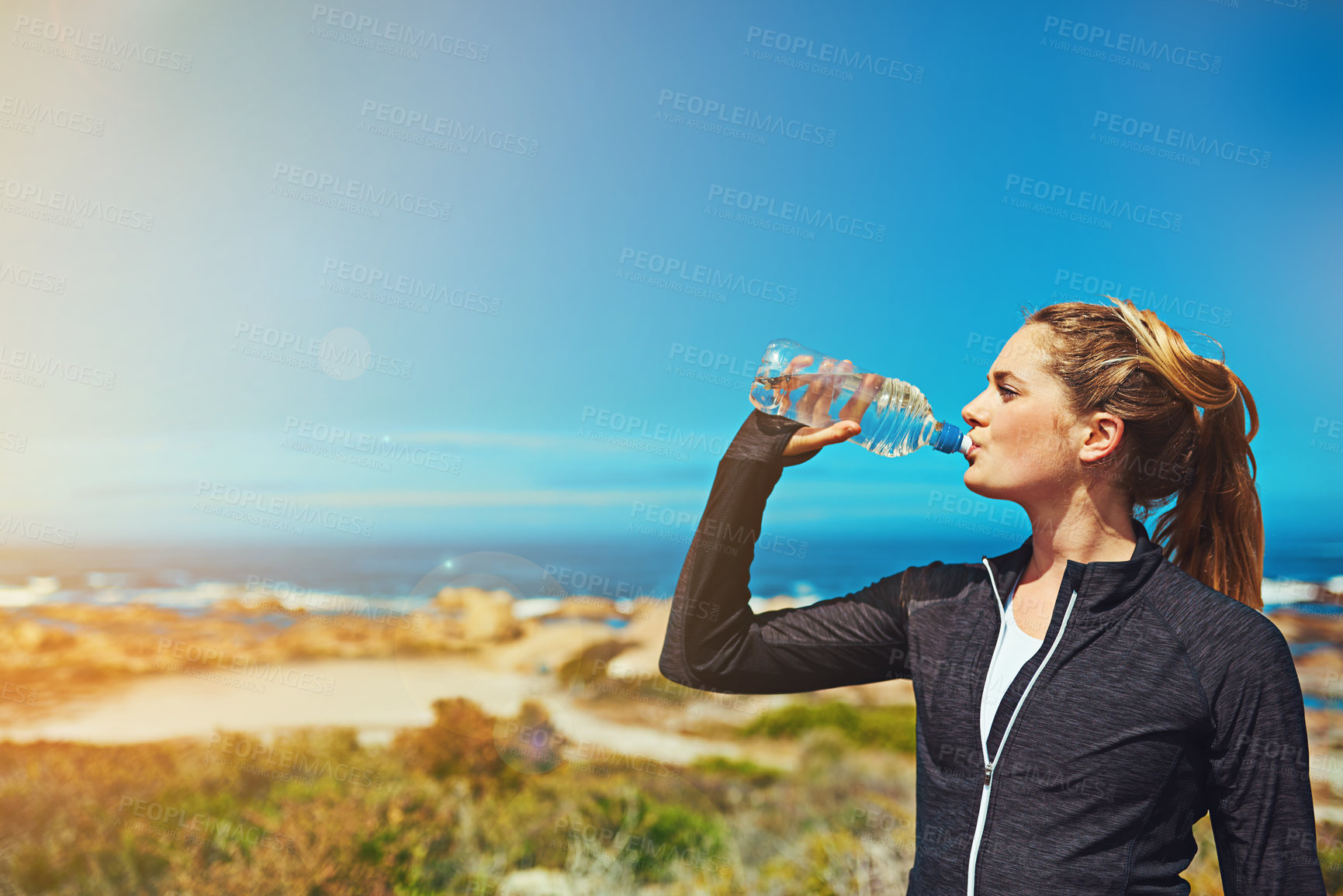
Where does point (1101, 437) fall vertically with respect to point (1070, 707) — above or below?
above

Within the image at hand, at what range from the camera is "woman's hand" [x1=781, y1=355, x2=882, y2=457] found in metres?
1.62

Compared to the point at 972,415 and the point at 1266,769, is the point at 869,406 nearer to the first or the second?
the point at 972,415

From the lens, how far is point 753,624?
1.64 metres

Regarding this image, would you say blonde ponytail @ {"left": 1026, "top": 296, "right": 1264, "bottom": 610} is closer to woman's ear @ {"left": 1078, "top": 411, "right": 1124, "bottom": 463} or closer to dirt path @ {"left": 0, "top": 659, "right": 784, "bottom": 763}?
woman's ear @ {"left": 1078, "top": 411, "right": 1124, "bottom": 463}

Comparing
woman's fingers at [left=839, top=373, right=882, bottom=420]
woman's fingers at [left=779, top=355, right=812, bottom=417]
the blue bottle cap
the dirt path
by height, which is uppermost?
woman's fingers at [left=839, top=373, right=882, bottom=420]

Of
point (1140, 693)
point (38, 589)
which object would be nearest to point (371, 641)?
point (38, 589)

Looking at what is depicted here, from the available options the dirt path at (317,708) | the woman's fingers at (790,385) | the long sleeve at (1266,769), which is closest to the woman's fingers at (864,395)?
the woman's fingers at (790,385)

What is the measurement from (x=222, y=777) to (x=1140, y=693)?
18.6 ft

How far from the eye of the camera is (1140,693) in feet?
4.33

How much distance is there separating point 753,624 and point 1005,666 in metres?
0.49

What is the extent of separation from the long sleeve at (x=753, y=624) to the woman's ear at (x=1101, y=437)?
46 centimetres

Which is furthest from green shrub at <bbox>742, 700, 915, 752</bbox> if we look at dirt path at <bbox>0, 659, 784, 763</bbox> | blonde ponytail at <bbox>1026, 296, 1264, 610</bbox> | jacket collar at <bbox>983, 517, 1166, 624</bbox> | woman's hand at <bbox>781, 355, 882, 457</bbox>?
jacket collar at <bbox>983, 517, 1166, 624</bbox>

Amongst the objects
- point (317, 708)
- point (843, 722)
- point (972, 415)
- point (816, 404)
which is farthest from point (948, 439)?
point (317, 708)

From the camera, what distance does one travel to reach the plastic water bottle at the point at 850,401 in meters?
1.69
